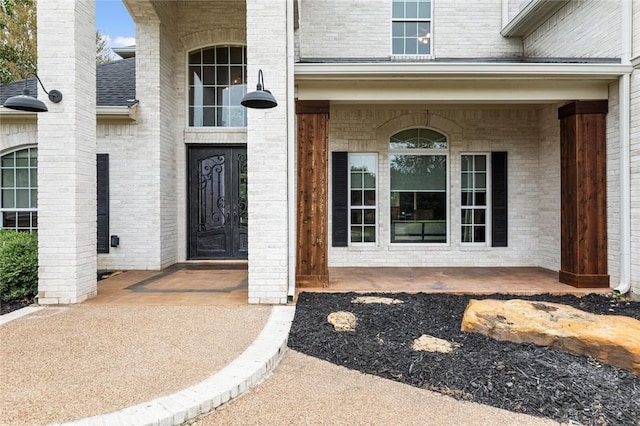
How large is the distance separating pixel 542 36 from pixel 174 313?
8.62 m

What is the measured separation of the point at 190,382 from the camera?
2.84 metres

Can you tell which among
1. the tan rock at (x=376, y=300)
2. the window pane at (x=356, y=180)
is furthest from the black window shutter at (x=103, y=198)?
the tan rock at (x=376, y=300)

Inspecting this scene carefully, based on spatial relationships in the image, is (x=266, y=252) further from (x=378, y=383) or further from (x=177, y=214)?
(x=177, y=214)

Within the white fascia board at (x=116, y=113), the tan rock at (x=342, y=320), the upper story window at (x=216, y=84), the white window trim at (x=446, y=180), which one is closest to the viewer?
the tan rock at (x=342, y=320)

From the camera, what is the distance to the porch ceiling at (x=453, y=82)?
559cm

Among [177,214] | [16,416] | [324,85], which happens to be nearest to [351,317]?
[16,416]

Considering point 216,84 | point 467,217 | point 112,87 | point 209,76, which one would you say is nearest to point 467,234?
point 467,217

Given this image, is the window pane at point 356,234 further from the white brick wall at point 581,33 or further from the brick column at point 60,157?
the white brick wall at point 581,33

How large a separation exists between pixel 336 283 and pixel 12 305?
4652 mm

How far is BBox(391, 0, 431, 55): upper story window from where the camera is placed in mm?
8391

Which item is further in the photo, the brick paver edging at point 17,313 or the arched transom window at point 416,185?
the arched transom window at point 416,185

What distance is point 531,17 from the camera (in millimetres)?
7496

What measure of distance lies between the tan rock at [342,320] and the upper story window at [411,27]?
6.33 m

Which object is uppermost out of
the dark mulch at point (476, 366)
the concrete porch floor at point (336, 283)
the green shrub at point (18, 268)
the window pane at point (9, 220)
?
the window pane at point (9, 220)
